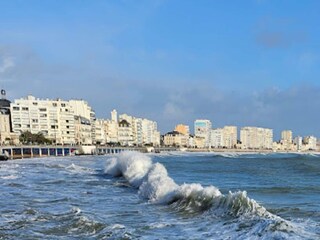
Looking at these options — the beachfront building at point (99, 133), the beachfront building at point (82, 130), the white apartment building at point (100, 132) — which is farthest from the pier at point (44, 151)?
the white apartment building at point (100, 132)

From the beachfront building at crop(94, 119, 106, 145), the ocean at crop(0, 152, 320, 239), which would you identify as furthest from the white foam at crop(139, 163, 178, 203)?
the beachfront building at crop(94, 119, 106, 145)

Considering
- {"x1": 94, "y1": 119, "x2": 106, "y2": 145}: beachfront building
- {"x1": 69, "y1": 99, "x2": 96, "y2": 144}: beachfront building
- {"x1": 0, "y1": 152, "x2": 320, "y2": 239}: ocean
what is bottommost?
{"x1": 0, "y1": 152, "x2": 320, "y2": 239}: ocean

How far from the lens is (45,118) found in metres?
154

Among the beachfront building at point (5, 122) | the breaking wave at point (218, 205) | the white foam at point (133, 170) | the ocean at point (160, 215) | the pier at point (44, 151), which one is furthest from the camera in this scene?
the beachfront building at point (5, 122)

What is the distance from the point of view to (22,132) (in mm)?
146375

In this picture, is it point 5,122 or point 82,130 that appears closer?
point 5,122

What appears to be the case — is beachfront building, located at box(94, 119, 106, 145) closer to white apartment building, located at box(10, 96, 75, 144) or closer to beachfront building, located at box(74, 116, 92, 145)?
beachfront building, located at box(74, 116, 92, 145)

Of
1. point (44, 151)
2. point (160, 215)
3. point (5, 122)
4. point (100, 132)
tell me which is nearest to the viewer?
point (160, 215)

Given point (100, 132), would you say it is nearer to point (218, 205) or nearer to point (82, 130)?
point (82, 130)

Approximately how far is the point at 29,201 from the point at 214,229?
8.58 metres

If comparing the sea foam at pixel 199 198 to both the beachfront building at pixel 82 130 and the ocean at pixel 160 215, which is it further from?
the beachfront building at pixel 82 130

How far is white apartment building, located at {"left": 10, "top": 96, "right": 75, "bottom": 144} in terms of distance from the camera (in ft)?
493

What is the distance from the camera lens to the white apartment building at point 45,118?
15012 centimetres

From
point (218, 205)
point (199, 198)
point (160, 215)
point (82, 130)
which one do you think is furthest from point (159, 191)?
point (82, 130)
